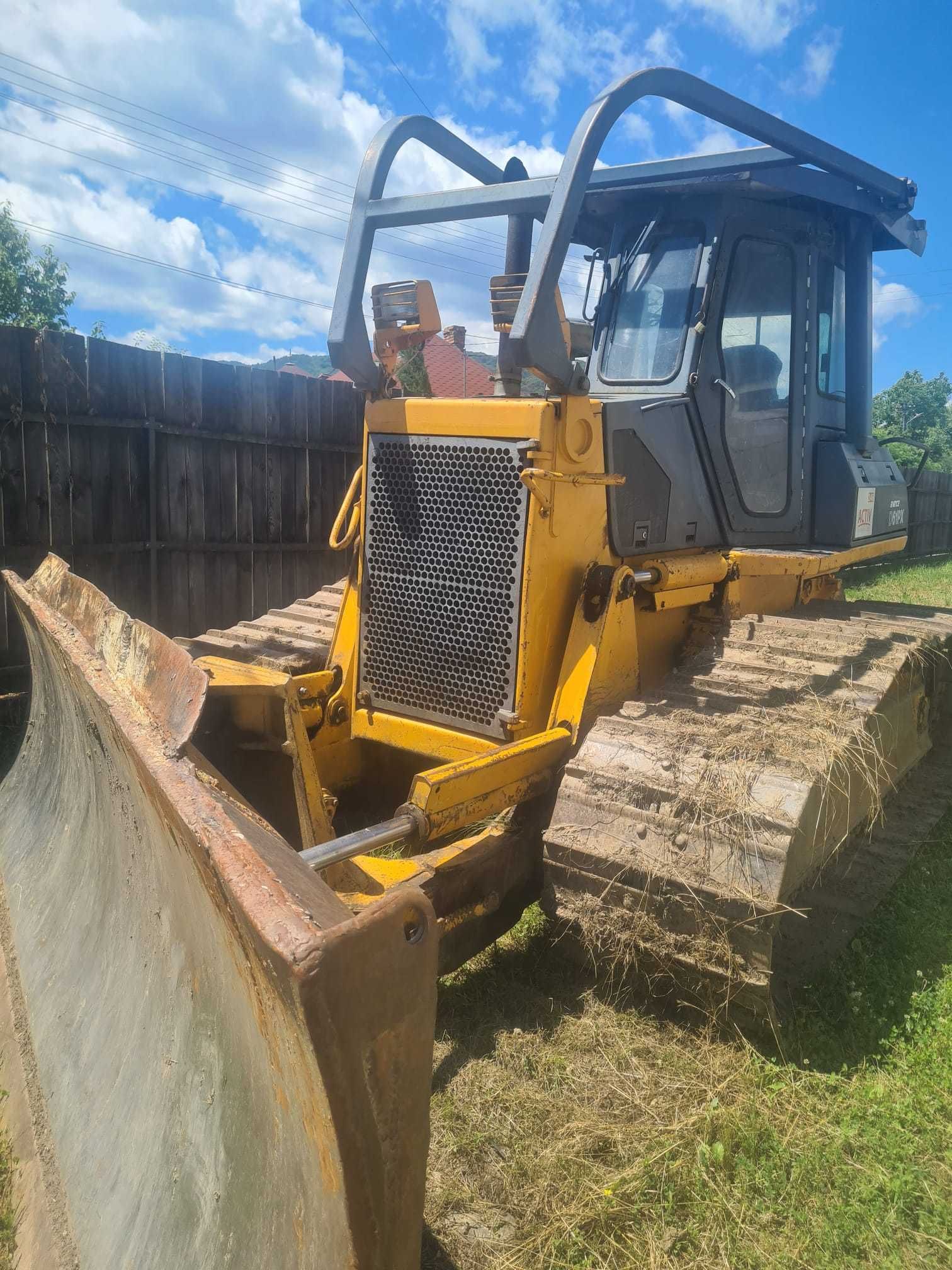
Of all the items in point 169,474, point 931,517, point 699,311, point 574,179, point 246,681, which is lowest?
point 246,681

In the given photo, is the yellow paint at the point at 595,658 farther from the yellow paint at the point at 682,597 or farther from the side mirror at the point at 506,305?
the side mirror at the point at 506,305

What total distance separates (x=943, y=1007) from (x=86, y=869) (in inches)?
113

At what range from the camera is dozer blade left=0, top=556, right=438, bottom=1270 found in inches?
53.1

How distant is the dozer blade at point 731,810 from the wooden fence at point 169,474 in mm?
4404

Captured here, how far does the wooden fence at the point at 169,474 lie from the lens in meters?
5.95

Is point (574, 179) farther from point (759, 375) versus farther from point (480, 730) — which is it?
point (480, 730)

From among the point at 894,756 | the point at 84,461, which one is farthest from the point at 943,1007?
the point at 84,461

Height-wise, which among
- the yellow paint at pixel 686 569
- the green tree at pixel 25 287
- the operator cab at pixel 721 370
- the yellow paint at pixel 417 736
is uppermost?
the green tree at pixel 25 287

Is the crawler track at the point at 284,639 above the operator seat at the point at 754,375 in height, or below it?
below

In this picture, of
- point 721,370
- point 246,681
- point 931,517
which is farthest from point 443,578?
point 931,517

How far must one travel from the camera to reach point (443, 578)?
3645 mm

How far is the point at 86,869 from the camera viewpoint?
2.87 m

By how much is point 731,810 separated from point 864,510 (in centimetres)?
276

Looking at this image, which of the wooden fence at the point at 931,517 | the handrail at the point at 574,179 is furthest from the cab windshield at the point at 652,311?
the wooden fence at the point at 931,517
